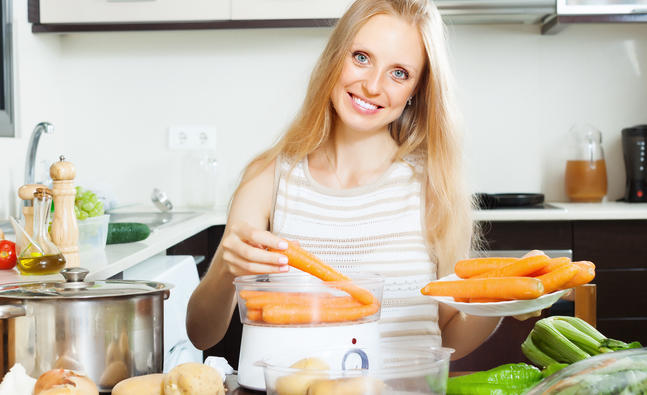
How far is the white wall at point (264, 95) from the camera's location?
124 inches

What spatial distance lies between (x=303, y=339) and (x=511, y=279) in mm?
259

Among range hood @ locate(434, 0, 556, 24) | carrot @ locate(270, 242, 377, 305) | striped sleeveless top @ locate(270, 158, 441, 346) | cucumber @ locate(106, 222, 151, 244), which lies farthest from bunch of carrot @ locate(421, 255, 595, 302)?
range hood @ locate(434, 0, 556, 24)

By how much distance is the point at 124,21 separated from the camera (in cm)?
288

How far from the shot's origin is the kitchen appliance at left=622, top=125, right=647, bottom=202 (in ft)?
9.71

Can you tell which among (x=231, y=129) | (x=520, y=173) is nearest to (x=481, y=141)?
(x=520, y=173)

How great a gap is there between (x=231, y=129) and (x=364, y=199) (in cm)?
172

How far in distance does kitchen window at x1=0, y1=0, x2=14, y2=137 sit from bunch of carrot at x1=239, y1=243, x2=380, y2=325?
6.95 feet

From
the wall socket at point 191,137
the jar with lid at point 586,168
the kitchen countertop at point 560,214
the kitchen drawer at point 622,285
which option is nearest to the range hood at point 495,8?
the jar with lid at point 586,168

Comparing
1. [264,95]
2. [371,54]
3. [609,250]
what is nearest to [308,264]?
[371,54]

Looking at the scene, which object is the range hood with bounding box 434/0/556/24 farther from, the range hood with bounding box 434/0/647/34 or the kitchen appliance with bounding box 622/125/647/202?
the kitchen appliance with bounding box 622/125/647/202

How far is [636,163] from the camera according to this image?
2.97m

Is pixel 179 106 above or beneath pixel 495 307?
above

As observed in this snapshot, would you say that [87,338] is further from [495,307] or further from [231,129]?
[231,129]

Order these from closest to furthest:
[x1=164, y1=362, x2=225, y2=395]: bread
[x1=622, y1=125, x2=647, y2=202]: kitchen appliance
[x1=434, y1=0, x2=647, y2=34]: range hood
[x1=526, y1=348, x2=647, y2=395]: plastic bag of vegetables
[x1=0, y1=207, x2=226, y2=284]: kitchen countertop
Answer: [x1=526, y1=348, x2=647, y2=395]: plastic bag of vegetables → [x1=164, y1=362, x2=225, y2=395]: bread → [x1=0, y1=207, x2=226, y2=284]: kitchen countertop → [x1=434, y1=0, x2=647, y2=34]: range hood → [x1=622, y1=125, x2=647, y2=202]: kitchen appliance
